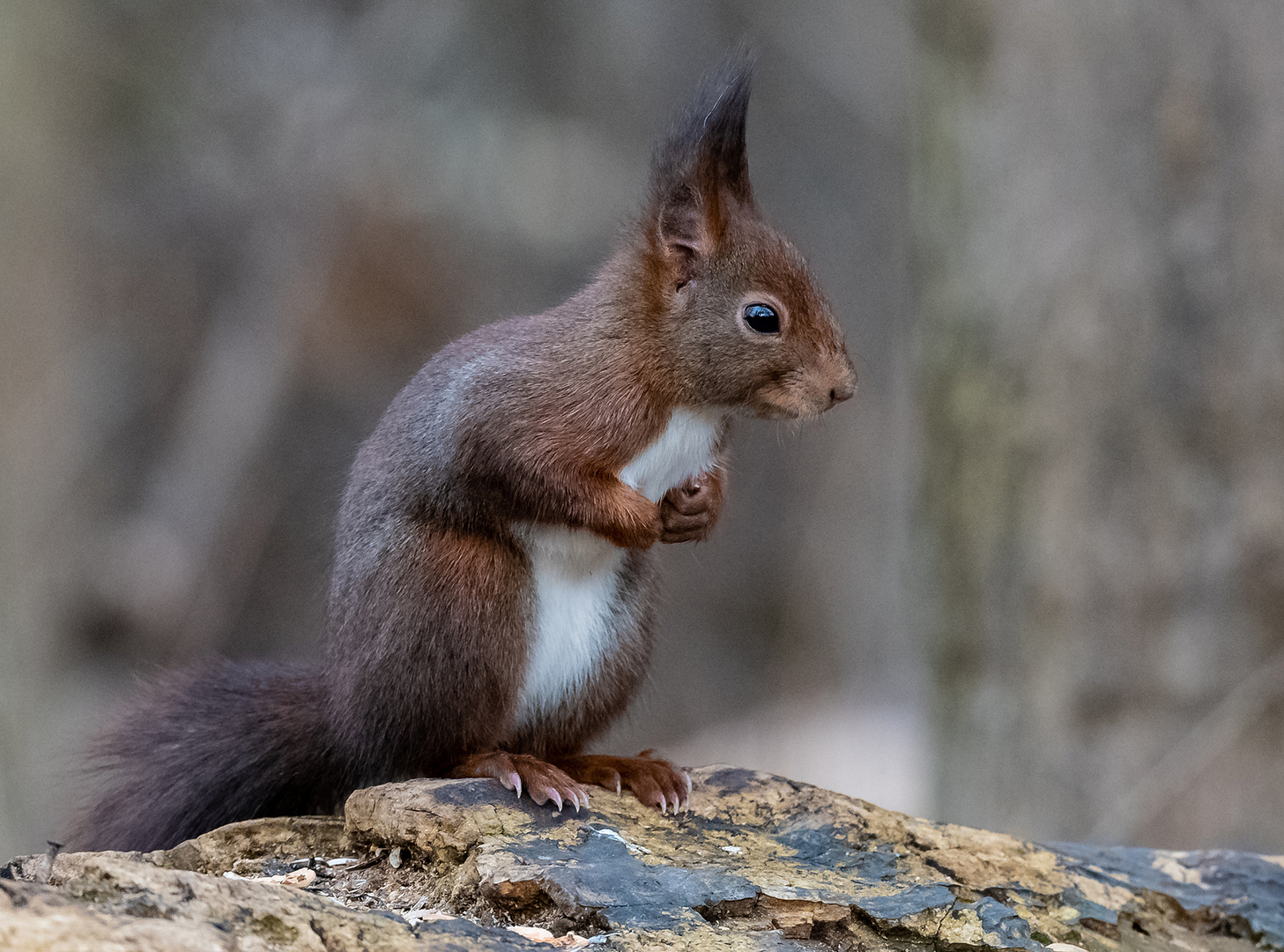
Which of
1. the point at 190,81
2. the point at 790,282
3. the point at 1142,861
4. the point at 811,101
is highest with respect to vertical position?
the point at 811,101

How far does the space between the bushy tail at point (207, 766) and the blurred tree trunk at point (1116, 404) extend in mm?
2831

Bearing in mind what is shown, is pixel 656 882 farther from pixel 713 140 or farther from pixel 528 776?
pixel 713 140

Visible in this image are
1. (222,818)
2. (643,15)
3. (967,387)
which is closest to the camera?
(222,818)

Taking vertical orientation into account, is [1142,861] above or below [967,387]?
below

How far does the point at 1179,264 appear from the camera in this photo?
4.30m

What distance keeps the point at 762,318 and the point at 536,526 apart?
63 cm

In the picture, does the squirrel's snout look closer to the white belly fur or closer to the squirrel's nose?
the squirrel's nose

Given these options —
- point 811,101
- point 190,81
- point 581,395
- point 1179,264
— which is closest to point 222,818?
point 581,395

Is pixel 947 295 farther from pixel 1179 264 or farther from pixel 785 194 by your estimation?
pixel 785 194

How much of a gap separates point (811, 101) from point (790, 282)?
483 cm

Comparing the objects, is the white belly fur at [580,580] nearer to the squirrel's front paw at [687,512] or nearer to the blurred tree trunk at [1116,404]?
the squirrel's front paw at [687,512]

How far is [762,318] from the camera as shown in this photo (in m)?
2.58

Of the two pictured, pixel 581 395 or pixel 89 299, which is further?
pixel 89 299

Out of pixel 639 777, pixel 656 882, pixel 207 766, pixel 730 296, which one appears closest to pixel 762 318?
pixel 730 296
